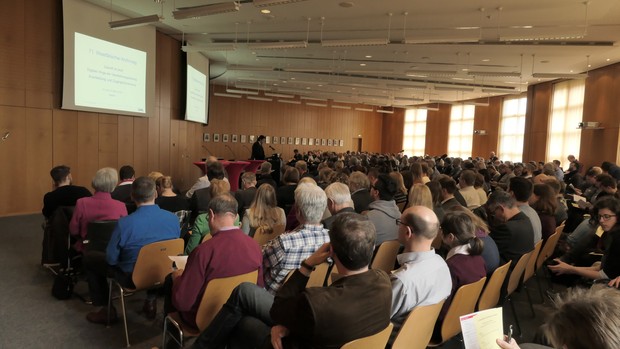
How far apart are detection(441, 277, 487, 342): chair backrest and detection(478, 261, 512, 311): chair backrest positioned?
27cm

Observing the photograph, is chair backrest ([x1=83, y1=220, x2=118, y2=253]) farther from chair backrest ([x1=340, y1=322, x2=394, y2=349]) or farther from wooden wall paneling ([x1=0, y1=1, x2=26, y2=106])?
wooden wall paneling ([x1=0, y1=1, x2=26, y2=106])

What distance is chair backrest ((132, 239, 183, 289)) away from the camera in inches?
123

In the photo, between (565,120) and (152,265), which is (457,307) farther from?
(565,120)

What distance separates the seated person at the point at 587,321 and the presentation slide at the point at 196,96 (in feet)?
38.0

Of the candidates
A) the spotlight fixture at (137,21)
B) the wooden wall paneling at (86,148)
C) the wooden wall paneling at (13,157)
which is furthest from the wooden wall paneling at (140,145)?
the spotlight fixture at (137,21)

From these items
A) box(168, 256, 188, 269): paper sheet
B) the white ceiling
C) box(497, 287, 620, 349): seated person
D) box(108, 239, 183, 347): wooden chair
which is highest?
the white ceiling

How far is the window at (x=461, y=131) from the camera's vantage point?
21703 mm

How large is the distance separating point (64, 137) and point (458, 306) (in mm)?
8701

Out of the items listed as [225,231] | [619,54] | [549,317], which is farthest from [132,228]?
[619,54]

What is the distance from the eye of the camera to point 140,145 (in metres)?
10.1

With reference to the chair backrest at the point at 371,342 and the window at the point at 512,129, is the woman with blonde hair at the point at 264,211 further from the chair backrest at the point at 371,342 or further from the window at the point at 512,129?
the window at the point at 512,129

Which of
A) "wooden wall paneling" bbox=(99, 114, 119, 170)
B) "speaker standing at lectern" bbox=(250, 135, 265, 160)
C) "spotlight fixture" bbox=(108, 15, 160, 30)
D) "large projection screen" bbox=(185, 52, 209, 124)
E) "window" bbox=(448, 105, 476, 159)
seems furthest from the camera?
"window" bbox=(448, 105, 476, 159)

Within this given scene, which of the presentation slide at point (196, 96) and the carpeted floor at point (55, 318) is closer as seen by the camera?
the carpeted floor at point (55, 318)

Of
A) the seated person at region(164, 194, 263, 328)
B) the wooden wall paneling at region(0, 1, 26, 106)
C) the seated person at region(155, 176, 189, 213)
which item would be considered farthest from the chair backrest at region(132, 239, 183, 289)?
the wooden wall paneling at region(0, 1, 26, 106)
